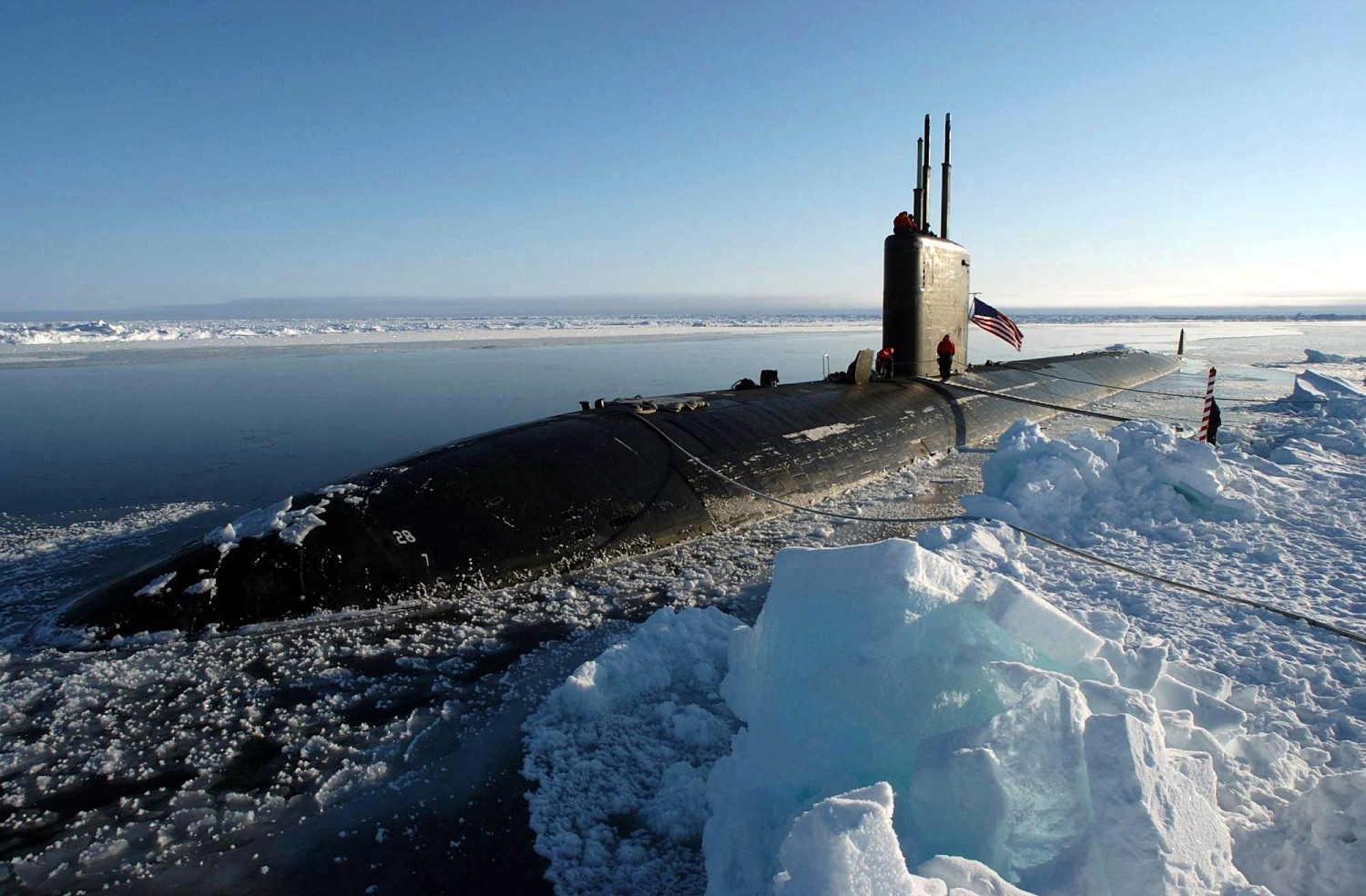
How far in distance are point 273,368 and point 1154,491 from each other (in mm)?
25020

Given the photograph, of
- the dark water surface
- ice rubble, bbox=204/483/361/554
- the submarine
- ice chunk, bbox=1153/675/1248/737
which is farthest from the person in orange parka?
ice chunk, bbox=1153/675/1248/737

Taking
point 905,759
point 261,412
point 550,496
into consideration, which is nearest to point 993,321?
point 550,496

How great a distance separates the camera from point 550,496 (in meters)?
7.25

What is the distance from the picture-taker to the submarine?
5.70 metres

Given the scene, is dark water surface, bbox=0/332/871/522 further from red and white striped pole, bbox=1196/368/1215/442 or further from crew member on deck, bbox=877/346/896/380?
red and white striped pole, bbox=1196/368/1215/442

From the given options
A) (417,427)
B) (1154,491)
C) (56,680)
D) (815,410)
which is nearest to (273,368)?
(417,427)

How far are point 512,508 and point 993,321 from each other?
1118 centimetres

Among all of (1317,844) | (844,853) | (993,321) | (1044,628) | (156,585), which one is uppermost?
(993,321)

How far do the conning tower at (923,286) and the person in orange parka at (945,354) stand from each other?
92 mm

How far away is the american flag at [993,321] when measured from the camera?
48.6 feet

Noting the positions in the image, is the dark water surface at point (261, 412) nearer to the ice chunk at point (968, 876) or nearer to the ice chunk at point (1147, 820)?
the ice chunk at point (968, 876)

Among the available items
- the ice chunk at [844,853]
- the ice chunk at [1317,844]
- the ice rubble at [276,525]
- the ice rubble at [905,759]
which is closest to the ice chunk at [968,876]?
the ice rubble at [905,759]

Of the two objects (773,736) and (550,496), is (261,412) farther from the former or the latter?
(773,736)

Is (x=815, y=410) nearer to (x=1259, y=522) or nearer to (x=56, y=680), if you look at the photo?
(x=1259, y=522)
